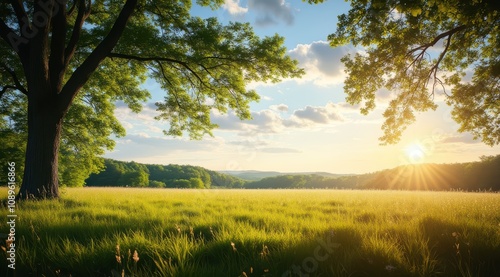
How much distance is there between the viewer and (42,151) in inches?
309

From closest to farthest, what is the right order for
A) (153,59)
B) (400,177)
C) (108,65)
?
1. (153,59)
2. (108,65)
3. (400,177)

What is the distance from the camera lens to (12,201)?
6199mm

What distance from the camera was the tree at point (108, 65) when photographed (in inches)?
315

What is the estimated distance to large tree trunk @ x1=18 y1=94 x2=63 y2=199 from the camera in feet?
25.4

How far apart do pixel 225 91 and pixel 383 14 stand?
6.39 m

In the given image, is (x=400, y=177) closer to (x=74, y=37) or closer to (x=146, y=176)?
(x=146, y=176)

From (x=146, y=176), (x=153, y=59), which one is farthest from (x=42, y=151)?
(x=146, y=176)

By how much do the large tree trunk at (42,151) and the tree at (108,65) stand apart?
26 millimetres

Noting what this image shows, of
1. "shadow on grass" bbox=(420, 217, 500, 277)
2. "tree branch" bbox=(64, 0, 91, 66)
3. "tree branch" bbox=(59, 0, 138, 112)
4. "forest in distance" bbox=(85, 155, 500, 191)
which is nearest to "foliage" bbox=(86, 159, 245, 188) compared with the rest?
"forest in distance" bbox=(85, 155, 500, 191)

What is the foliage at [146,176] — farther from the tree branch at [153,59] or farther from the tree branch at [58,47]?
the tree branch at [58,47]

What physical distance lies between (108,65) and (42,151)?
5.34 meters

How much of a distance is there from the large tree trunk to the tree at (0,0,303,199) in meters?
0.03

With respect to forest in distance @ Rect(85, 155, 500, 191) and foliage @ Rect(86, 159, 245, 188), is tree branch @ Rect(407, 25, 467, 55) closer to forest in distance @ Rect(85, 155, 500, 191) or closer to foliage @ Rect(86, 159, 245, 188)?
forest in distance @ Rect(85, 155, 500, 191)

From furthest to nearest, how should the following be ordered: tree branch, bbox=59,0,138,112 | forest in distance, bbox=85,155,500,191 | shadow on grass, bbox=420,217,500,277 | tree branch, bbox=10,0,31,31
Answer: forest in distance, bbox=85,155,500,191 < tree branch, bbox=59,0,138,112 < tree branch, bbox=10,0,31,31 < shadow on grass, bbox=420,217,500,277
